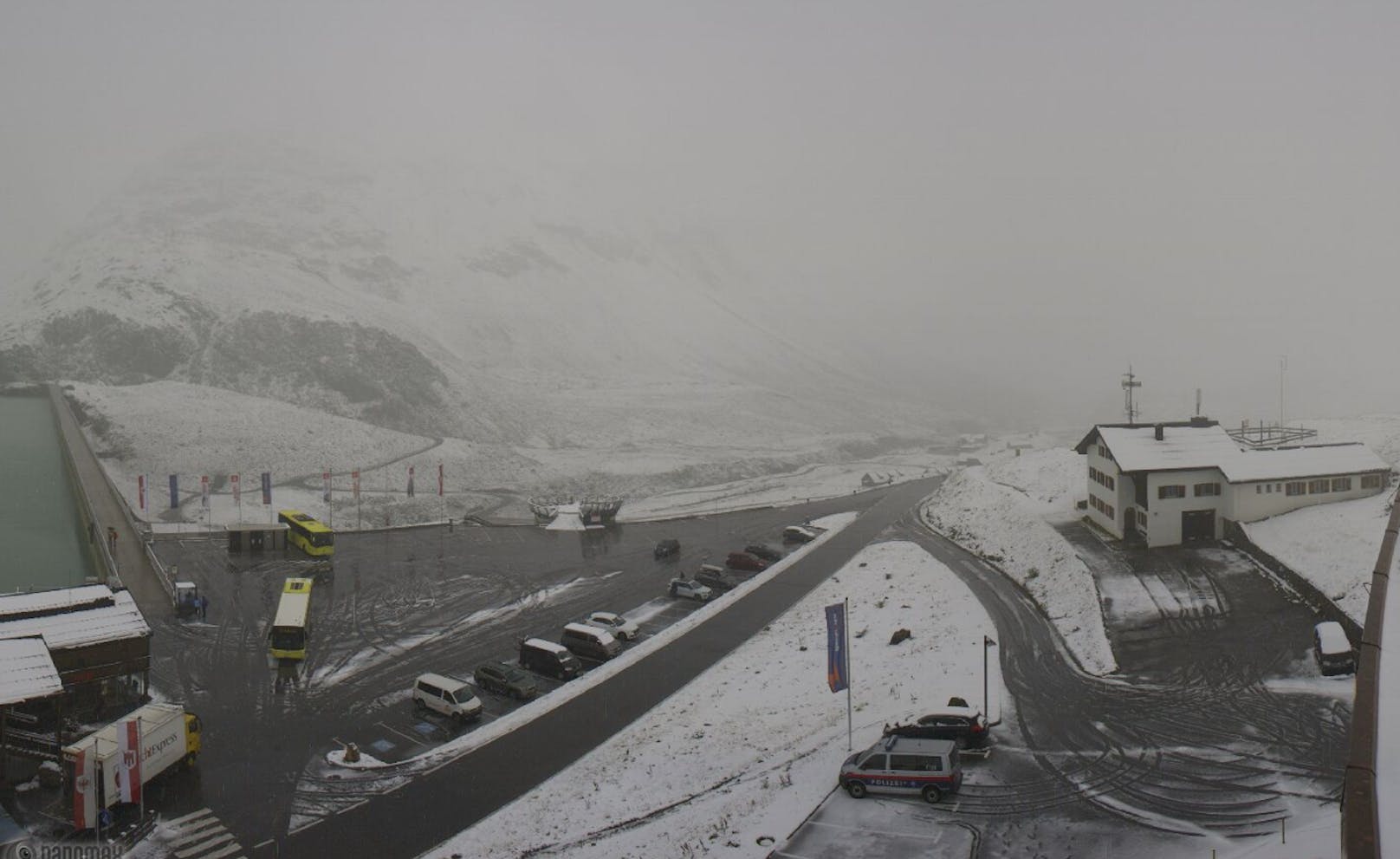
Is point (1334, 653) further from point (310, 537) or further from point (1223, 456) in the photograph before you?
point (310, 537)

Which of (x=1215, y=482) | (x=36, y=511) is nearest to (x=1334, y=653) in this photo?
(x=1215, y=482)

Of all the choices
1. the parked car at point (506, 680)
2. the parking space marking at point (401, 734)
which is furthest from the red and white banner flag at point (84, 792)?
the parked car at point (506, 680)

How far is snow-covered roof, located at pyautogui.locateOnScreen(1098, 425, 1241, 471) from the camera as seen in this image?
41.9 m

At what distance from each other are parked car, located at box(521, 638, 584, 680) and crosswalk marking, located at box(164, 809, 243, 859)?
42.4ft

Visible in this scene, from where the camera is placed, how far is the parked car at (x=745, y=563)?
4919 centimetres

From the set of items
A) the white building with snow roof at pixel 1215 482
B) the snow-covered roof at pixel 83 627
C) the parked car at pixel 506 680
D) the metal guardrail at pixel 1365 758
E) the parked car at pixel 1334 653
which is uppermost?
the white building with snow roof at pixel 1215 482

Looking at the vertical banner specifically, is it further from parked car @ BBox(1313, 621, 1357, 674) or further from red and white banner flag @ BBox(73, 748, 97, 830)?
red and white banner flag @ BBox(73, 748, 97, 830)

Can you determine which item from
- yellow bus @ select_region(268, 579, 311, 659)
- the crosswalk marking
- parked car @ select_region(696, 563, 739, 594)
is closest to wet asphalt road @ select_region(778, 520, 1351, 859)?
the crosswalk marking

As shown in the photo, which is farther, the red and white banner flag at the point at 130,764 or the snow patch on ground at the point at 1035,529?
the snow patch on ground at the point at 1035,529

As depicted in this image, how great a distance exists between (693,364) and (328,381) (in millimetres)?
82398

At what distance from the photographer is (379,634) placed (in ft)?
124

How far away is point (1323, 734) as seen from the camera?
2133 centimetres

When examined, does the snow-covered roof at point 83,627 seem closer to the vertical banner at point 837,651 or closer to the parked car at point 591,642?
the parked car at point 591,642

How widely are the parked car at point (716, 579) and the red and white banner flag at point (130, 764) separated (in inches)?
1068
